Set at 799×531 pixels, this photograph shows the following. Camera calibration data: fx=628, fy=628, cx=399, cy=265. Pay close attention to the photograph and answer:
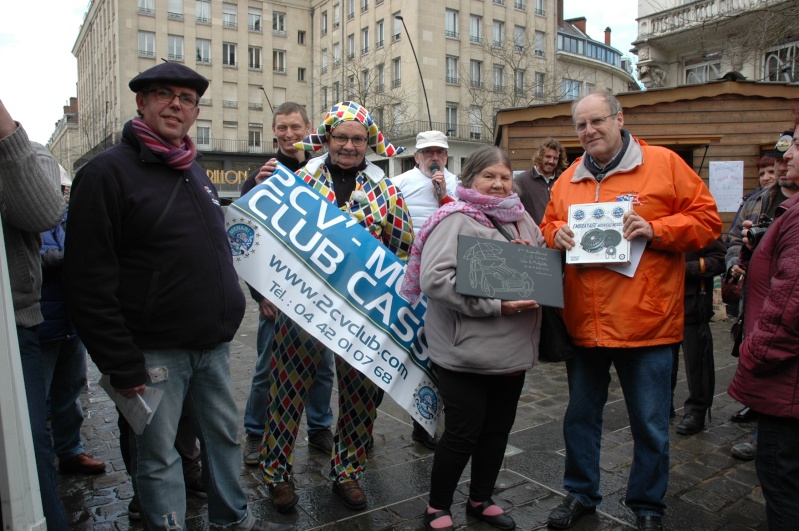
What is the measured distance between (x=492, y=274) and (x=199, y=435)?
1.57 m

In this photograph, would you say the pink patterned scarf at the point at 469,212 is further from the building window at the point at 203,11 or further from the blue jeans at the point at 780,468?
the building window at the point at 203,11

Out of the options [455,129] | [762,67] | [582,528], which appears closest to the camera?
[582,528]

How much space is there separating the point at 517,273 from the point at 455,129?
44009mm

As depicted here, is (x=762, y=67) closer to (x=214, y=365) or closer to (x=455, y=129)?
(x=214, y=365)

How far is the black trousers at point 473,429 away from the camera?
10.1 ft

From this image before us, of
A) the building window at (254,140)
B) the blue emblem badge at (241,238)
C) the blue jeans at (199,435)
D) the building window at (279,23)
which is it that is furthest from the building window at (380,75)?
the blue jeans at (199,435)

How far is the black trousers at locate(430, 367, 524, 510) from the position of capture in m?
3.09

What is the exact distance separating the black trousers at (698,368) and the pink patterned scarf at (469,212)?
7.68ft

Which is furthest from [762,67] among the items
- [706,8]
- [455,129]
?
[455,129]

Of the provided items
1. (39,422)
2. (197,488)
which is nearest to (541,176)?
(197,488)

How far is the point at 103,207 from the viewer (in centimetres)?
242

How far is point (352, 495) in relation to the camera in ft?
11.5

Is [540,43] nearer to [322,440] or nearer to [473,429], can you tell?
[322,440]

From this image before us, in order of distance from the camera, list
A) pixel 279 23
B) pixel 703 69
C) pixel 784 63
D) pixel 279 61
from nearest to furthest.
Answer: pixel 784 63
pixel 703 69
pixel 279 61
pixel 279 23
